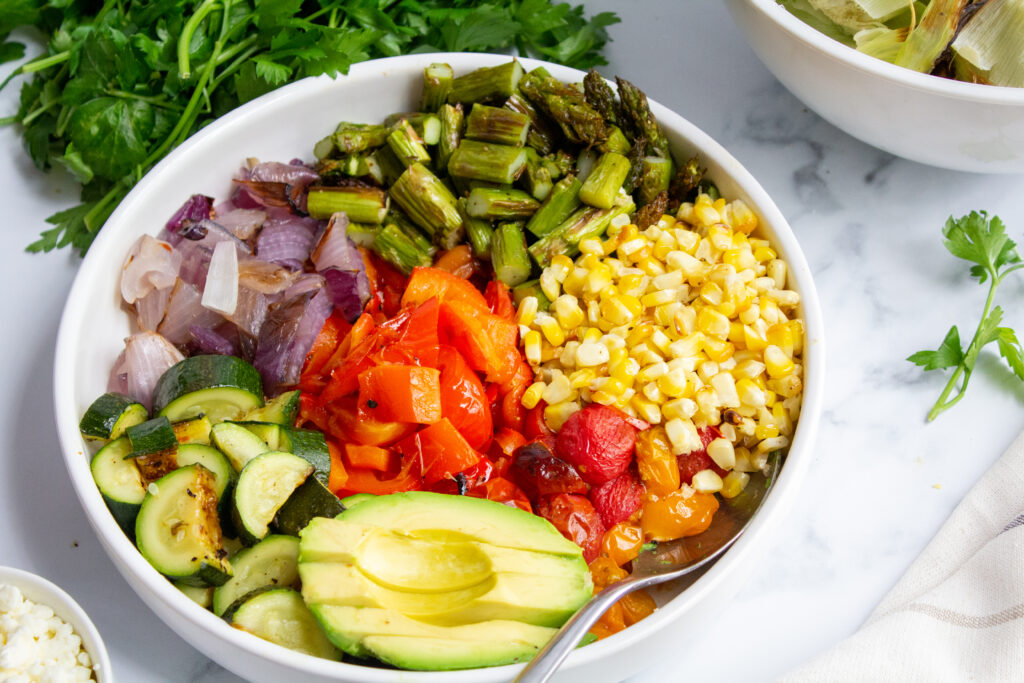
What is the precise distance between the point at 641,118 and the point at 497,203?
0.49 metres

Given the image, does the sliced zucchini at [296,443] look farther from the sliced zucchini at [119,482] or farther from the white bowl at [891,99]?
the white bowl at [891,99]

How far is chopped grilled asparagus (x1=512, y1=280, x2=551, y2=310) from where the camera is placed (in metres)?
2.67

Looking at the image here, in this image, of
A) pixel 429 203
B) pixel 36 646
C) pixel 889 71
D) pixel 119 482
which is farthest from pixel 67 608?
pixel 889 71

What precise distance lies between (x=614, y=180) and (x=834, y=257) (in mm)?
810

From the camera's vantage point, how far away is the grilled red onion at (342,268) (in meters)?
2.64

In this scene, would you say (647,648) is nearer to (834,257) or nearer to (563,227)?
(563,227)

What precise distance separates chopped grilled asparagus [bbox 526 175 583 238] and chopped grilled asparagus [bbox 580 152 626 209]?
1.3 inches

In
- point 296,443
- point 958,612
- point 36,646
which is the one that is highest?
point 296,443

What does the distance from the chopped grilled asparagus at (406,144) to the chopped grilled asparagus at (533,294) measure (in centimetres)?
50

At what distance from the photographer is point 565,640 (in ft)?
6.33

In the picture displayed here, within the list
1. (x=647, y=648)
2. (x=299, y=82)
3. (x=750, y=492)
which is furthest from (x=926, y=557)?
(x=299, y=82)

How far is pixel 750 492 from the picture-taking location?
7.86 ft

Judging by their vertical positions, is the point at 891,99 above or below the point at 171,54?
above

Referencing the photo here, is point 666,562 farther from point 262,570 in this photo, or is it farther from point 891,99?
point 891,99
